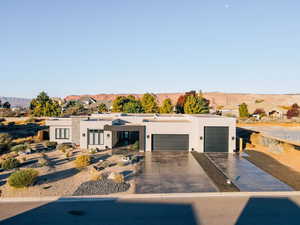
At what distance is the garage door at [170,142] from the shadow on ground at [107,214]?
1534cm

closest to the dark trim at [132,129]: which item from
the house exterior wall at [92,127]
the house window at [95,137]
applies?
the house exterior wall at [92,127]

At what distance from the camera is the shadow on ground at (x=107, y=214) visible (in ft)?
35.8

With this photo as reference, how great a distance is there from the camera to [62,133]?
3173cm

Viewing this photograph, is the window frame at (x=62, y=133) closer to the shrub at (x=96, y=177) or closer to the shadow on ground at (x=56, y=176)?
the shadow on ground at (x=56, y=176)

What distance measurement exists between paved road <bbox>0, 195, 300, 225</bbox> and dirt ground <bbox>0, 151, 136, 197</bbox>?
5.38 ft

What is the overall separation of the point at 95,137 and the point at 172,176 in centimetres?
1367

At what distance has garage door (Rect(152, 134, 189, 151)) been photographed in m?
28.3

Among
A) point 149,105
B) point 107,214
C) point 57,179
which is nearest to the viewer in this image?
point 107,214

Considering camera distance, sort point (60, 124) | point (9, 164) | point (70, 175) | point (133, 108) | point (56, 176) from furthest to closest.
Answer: point (133, 108) < point (60, 124) < point (9, 164) < point (70, 175) < point (56, 176)

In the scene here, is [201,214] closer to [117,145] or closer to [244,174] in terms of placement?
[244,174]

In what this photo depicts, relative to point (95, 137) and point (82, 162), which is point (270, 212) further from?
point (95, 137)

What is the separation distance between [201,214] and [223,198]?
275cm

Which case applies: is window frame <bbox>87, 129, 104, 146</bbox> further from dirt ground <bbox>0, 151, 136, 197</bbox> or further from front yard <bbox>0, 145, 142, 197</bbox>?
dirt ground <bbox>0, 151, 136, 197</bbox>

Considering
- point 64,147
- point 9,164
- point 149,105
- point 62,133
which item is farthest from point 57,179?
point 149,105
